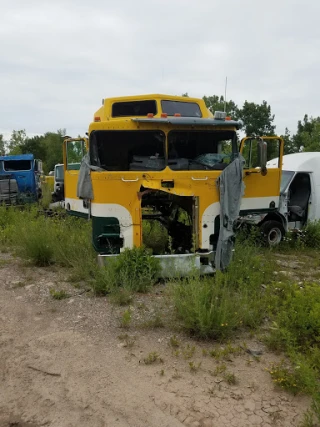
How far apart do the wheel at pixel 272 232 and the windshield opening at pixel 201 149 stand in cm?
303

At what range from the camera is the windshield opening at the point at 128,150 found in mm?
6559

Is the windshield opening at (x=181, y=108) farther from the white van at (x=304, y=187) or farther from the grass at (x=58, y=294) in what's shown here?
the white van at (x=304, y=187)

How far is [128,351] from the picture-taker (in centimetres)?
432

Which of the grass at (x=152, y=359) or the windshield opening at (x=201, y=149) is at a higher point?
the windshield opening at (x=201, y=149)

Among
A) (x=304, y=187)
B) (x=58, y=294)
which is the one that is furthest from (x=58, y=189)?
(x=58, y=294)

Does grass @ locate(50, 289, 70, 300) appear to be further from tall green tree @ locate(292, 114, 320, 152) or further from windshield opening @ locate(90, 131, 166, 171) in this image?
tall green tree @ locate(292, 114, 320, 152)

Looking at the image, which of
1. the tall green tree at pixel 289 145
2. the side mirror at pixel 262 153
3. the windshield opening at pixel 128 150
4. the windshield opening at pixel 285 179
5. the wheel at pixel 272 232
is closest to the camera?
the windshield opening at pixel 128 150

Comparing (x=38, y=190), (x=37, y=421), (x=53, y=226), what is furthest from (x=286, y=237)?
(x=38, y=190)

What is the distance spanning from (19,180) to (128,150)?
41.3 ft

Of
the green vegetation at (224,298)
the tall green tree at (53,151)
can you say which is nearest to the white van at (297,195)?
the green vegetation at (224,298)

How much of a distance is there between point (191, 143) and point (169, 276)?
7.29 feet

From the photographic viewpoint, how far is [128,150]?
6.97 metres

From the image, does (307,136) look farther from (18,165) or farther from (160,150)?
(160,150)

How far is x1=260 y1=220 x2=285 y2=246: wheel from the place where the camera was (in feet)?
31.1
